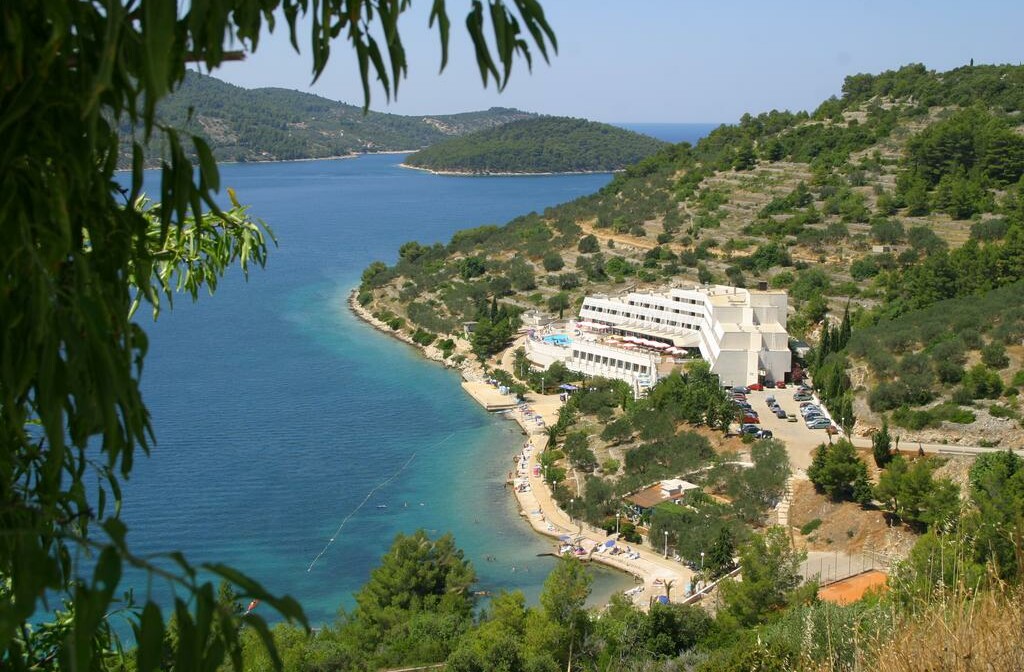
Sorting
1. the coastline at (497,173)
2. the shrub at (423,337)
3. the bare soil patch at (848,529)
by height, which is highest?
the coastline at (497,173)

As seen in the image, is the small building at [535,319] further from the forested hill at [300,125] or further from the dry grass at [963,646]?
the forested hill at [300,125]

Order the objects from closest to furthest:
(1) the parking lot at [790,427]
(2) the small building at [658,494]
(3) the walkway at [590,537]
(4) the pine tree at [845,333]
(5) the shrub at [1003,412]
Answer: (3) the walkway at [590,537] → (5) the shrub at [1003,412] → (2) the small building at [658,494] → (1) the parking lot at [790,427] → (4) the pine tree at [845,333]

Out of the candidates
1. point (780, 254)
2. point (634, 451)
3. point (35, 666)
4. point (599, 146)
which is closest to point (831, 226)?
point (780, 254)

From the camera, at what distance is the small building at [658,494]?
505 inches

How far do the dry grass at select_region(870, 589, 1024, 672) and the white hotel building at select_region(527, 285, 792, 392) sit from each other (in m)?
15.0

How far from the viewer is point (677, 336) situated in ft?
63.1

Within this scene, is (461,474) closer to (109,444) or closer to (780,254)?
(780,254)

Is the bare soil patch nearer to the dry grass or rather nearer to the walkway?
the walkway

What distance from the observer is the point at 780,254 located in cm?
2284

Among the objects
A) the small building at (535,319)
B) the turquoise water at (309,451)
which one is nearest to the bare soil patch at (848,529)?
the turquoise water at (309,451)

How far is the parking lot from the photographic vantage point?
44.3 feet

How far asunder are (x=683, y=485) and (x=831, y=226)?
40.8ft

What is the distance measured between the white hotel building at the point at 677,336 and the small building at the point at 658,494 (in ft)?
13.5

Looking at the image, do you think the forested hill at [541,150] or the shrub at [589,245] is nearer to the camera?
the shrub at [589,245]
